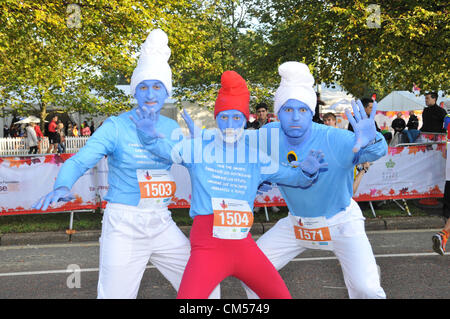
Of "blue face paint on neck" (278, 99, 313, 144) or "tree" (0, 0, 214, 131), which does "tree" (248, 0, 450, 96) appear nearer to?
"tree" (0, 0, 214, 131)

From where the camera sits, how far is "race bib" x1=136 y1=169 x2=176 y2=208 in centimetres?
333

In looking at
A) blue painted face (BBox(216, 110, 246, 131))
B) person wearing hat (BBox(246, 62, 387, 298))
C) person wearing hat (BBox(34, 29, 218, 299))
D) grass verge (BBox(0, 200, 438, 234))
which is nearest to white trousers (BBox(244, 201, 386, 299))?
person wearing hat (BBox(246, 62, 387, 298))

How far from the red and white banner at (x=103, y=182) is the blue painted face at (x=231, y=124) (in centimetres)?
471

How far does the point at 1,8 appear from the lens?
871 cm

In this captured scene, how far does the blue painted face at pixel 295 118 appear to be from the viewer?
3.39 meters

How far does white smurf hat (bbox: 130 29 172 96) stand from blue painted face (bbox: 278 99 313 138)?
2.93 feet

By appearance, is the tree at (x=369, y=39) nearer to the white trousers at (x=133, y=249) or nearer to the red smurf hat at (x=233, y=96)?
the red smurf hat at (x=233, y=96)

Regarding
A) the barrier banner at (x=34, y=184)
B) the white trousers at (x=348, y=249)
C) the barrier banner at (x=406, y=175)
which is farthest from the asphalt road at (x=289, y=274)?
the barrier banner at (x=406, y=175)

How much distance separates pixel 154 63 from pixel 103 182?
4.74 meters

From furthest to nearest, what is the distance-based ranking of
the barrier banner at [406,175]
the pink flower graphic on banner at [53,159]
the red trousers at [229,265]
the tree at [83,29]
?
the tree at [83,29], the barrier banner at [406,175], the pink flower graphic on banner at [53,159], the red trousers at [229,265]

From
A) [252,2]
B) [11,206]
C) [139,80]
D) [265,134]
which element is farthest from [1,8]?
[252,2]

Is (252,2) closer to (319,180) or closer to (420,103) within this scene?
(420,103)

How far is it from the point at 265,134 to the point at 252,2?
2311cm
